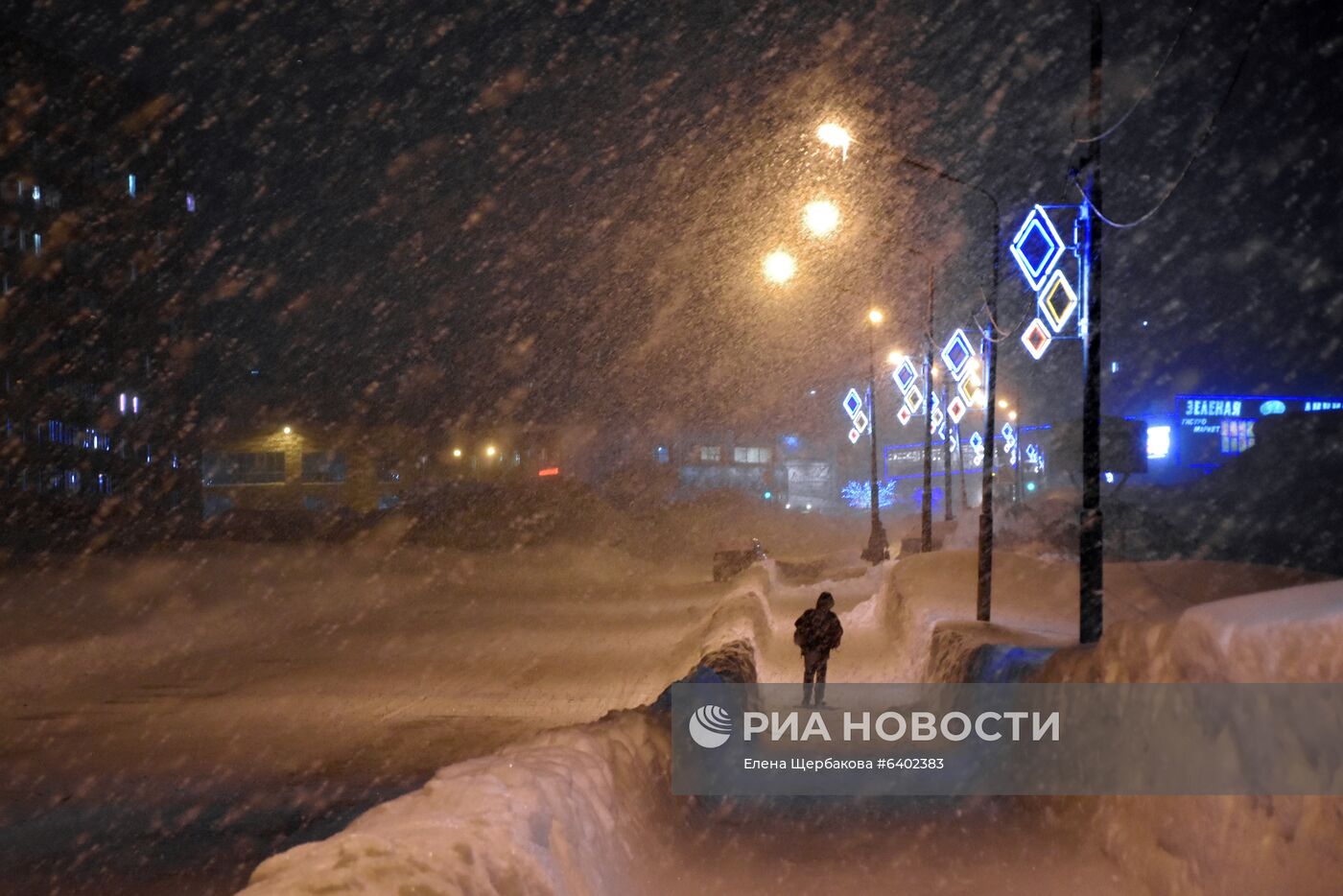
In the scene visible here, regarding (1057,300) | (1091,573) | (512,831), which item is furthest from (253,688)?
(512,831)

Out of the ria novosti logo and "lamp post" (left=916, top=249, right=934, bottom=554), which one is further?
"lamp post" (left=916, top=249, right=934, bottom=554)

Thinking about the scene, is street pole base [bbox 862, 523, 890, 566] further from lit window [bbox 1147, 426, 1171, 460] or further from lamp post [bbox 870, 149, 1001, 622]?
lit window [bbox 1147, 426, 1171, 460]

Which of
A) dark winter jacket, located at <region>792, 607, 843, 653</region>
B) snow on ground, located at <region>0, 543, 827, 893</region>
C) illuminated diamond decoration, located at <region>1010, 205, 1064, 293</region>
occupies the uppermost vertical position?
illuminated diamond decoration, located at <region>1010, 205, 1064, 293</region>

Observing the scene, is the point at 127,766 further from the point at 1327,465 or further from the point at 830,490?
the point at 830,490

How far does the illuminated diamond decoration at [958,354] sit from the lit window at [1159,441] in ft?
160

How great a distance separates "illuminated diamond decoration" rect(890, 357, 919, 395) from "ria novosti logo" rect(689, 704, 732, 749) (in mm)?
24883

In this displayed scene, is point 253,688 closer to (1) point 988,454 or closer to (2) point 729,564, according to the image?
(1) point 988,454

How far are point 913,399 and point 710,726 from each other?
2587 centimetres

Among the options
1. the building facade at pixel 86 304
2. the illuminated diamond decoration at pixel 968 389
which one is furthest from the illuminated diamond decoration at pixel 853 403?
the building facade at pixel 86 304

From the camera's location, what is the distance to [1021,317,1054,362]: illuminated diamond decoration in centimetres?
2089

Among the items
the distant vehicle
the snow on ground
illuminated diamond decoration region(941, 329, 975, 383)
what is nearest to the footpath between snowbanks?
the snow on ground

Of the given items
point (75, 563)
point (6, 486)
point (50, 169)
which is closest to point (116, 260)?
point (50, 169)

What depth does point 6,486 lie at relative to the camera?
156ft

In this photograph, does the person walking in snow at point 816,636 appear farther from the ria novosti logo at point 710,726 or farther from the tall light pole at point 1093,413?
the tall light pole at point 1093,413
